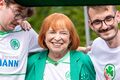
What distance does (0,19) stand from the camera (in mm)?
2195

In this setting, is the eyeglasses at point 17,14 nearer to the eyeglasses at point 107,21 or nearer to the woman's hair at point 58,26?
the woman's hair at point 58,26

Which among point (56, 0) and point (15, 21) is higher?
point (56, 0)

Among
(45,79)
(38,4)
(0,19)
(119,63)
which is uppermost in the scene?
(38,4)

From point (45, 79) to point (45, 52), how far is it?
207mm

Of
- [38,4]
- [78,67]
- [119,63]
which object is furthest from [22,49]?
[38,4]

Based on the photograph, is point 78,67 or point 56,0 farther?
point 78,67

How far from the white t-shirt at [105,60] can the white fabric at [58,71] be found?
0.61 ft

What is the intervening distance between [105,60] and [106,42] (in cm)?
12

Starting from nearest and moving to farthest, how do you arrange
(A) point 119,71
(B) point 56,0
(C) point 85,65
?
(B) point 56,0 < (A) point 119,71 < (C) point 85,65

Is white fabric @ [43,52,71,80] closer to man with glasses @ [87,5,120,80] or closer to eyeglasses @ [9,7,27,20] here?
man with glasses @ [87,5,120,80]

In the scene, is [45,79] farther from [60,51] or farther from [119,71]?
[119,71]

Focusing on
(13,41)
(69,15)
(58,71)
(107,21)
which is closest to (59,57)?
(58,71)

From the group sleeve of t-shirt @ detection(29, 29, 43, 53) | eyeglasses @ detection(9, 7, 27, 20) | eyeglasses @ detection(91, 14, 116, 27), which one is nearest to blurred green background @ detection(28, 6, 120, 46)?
sleeve of t-shirt @ detection(29, 29, 43, 53)

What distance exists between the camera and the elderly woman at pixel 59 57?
87.5 inches
